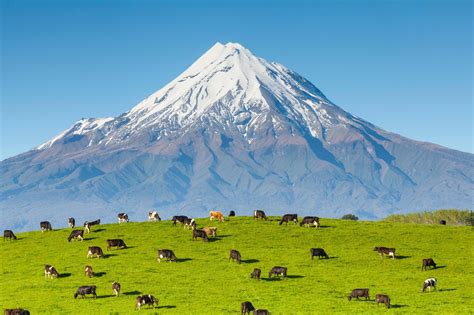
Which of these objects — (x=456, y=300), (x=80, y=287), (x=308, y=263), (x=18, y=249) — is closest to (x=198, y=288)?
(x=80, y=287)

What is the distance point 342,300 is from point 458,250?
70.2ft

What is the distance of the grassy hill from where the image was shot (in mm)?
45250

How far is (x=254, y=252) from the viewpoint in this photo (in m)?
61.7

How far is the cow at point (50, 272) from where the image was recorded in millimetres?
54094

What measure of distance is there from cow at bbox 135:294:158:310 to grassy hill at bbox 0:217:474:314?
58cm

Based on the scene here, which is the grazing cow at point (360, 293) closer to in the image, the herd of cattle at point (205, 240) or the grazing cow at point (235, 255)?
the herd of cattle at point (205, 240)

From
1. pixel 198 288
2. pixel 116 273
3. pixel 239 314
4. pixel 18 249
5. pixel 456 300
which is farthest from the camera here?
pixel 18 249

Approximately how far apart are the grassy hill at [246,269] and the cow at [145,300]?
576 millimetres

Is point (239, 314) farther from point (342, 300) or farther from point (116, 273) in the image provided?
point (116, 273)

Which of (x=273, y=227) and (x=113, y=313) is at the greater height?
(x=273, y=227)

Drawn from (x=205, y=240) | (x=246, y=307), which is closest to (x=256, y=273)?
(x=246, y=307)

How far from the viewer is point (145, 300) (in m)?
44.2

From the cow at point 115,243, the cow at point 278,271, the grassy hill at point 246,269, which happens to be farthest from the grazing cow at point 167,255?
the cow at point 278,271

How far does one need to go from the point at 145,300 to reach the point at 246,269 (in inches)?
499
